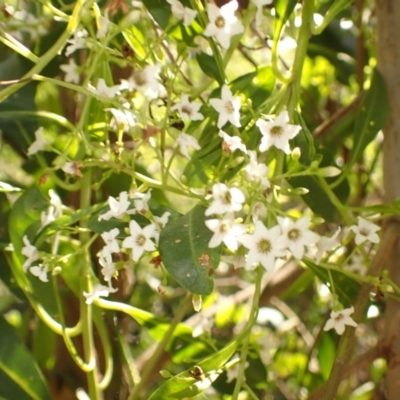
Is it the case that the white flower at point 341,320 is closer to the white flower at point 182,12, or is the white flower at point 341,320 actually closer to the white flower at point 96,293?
the white flower at point 96,293

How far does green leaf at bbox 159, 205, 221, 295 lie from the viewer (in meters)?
0.61

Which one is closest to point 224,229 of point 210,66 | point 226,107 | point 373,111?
point 226,107

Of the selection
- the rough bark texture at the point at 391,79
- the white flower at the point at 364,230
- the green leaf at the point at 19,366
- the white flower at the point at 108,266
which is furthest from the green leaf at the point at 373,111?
the green leaf at the point at 19,366

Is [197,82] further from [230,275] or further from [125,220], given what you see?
[125,220]

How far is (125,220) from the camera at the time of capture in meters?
0.69

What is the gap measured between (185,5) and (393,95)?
0.33 m

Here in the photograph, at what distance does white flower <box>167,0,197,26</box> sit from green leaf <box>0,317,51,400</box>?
442mm

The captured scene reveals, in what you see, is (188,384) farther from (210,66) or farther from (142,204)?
(210,66)

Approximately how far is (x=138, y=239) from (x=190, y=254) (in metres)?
0.07

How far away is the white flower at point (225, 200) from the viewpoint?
1.90 feet

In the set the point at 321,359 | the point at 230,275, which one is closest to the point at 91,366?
the point at 321,359

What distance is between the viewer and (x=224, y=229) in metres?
0.59

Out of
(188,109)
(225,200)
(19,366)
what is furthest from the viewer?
(19,366)

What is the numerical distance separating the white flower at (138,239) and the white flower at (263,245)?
111 millimetres
